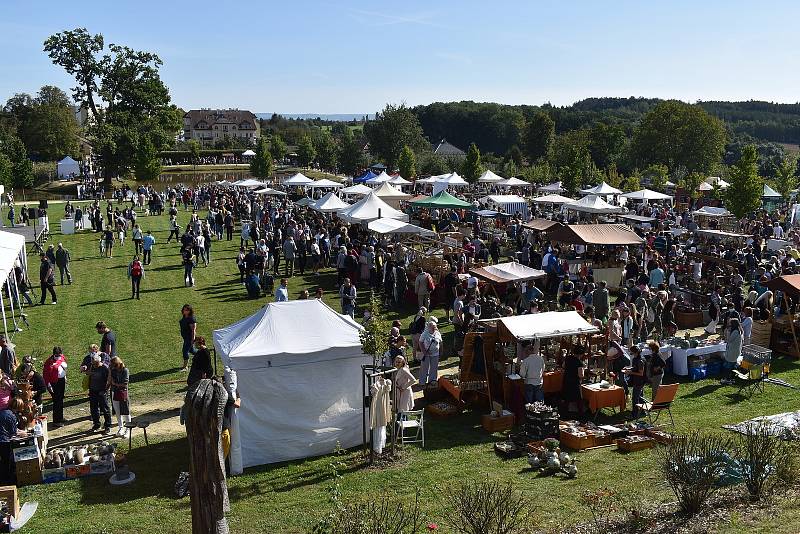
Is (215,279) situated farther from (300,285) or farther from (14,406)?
(14,406)

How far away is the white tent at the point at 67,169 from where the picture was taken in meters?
59.4

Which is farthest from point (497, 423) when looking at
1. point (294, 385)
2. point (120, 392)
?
point (120, 392)

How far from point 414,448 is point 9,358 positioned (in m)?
6.72

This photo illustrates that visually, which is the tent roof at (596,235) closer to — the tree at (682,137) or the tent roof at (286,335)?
the tent roof at (286,335)

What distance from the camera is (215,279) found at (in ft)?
70.7

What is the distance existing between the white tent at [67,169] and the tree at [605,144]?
5376 centimetres

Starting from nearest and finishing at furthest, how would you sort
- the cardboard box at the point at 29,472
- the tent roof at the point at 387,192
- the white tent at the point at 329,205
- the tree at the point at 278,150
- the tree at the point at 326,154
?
1. the cardboard box at the point at 29,472
2. the white tent at the point at 329,205
3. the tent roof at the point at 387,192
4. the tree at the point at 326,154
5. the tree at the point at 278,150

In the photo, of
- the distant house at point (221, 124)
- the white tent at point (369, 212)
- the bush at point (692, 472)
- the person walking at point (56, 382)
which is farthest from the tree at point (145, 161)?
the distant house at point (221, 124)

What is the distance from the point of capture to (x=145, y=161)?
172ft

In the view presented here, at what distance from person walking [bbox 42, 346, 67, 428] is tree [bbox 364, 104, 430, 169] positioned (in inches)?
2470

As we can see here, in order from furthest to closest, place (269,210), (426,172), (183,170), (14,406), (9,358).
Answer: (183,170) → (426,172) → (269,210) → (9,358) → (14,406)

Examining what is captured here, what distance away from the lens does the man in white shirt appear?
34.2 feet

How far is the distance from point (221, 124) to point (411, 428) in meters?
134

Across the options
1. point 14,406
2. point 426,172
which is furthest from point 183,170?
point 14,406
